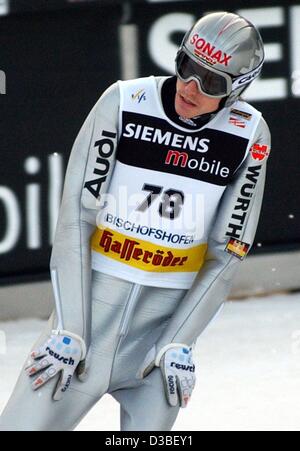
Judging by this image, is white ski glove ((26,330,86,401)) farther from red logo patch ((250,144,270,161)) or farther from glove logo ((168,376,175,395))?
red logo patch ((250,144,270,161))

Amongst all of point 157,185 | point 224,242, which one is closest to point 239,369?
point 224,242

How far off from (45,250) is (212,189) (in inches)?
124

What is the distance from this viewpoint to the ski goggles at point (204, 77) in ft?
13.6

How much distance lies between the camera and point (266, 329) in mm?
7344

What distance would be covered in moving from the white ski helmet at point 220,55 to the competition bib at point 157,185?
0.17 m

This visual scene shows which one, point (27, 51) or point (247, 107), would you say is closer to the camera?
point (247, 107)

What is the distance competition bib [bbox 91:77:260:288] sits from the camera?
427 cm

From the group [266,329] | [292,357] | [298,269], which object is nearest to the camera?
[292,357]

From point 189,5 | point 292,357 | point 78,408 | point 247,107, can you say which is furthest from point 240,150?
point 189,5

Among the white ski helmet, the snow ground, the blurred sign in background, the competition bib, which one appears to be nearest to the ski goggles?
the white ski helmet

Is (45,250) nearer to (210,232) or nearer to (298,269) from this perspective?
(298,269)

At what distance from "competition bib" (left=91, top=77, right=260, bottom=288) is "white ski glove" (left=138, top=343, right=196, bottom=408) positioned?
9.2 inches

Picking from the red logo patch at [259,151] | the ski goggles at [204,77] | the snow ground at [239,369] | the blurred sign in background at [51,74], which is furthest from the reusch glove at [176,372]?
the blurred sign in background at [51,74]

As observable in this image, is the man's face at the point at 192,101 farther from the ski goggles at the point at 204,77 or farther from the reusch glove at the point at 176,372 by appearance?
the reusch glove at the point at 176,372
